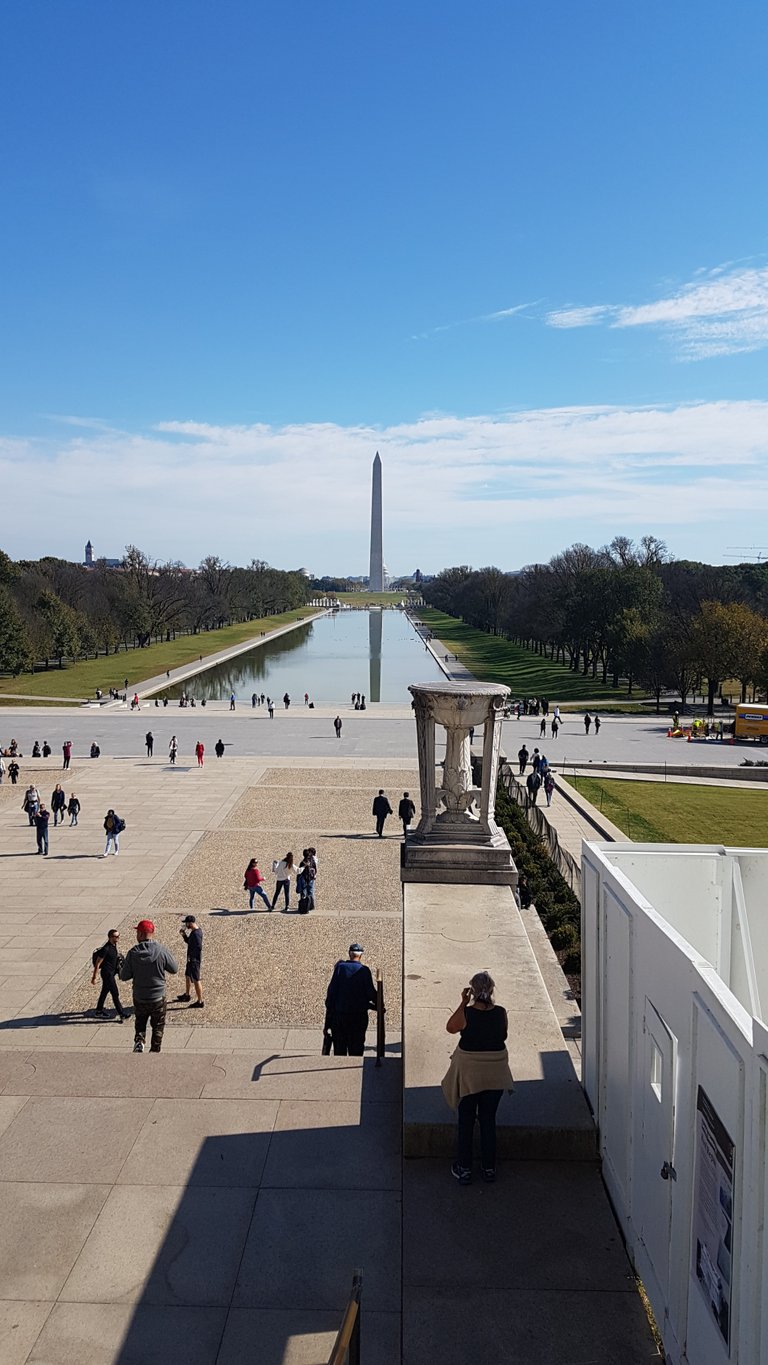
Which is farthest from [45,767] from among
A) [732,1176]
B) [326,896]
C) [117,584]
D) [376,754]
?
[117,584]

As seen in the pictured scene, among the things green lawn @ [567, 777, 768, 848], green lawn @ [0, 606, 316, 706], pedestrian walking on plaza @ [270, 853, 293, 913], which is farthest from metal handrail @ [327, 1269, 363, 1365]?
green lawn @ [0, 606, 316, 706]

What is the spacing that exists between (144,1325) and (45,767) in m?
32.8

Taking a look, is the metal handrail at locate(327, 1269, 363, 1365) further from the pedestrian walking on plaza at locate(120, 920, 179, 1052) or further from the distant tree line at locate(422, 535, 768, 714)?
the distant tree line at locate(422, 535, 768, 714)

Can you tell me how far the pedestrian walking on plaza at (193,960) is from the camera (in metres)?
12.3

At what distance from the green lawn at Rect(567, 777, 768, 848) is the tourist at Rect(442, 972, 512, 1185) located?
17.5 meters

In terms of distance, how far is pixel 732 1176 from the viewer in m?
3.39

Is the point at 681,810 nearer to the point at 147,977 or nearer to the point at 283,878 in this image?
the point at 283,878

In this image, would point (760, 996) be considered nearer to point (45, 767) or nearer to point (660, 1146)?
point (660, 1146)

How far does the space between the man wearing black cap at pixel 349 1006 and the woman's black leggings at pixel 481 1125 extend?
2.99m

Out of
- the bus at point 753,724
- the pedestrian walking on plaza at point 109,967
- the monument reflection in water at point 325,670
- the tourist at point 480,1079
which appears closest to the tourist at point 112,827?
the pedestrian walking on plaza at point 109,967

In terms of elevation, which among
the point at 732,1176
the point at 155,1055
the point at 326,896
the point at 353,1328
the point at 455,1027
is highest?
the point at 732,1176

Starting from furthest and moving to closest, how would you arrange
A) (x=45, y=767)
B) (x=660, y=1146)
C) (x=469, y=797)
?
(x=45, y=767), (x=469, y=797), (x=660, y=1146)

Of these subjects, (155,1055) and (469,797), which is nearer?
(155,1055)

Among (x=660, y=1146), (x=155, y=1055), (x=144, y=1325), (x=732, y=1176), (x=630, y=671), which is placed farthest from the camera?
(x=630, y=671)
